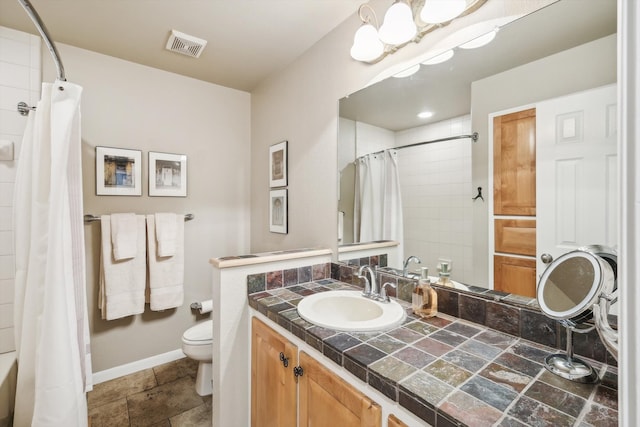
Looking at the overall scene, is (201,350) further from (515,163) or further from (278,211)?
(515,163)

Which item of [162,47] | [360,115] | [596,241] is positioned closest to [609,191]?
[596,241]

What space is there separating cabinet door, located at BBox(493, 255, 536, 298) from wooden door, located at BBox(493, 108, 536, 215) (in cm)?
18

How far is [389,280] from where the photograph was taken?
1.46m

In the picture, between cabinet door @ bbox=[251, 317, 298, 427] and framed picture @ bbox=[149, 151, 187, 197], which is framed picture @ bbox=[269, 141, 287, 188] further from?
cabinet door @ bbox=[251, 317, 298, 427]

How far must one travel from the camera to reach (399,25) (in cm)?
130

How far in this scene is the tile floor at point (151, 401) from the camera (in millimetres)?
1711

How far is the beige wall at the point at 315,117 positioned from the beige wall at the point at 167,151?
1.13 feet

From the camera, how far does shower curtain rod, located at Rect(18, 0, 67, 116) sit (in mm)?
1139

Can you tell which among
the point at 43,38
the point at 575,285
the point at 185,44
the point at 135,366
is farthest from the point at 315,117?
the point at 135,366

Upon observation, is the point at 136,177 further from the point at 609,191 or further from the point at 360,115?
the point at 609,191

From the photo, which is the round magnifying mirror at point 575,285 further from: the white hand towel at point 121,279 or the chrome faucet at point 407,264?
the white hand towel at point 121,279

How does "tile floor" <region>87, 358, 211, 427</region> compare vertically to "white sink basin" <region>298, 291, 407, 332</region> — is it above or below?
below

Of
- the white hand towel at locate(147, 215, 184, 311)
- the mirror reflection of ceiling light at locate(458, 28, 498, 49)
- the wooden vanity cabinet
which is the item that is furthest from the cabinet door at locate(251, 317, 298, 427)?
the mirror reflection of ceiling light at locate(458, 28, 498, 49)

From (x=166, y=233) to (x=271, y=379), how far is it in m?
1.46
